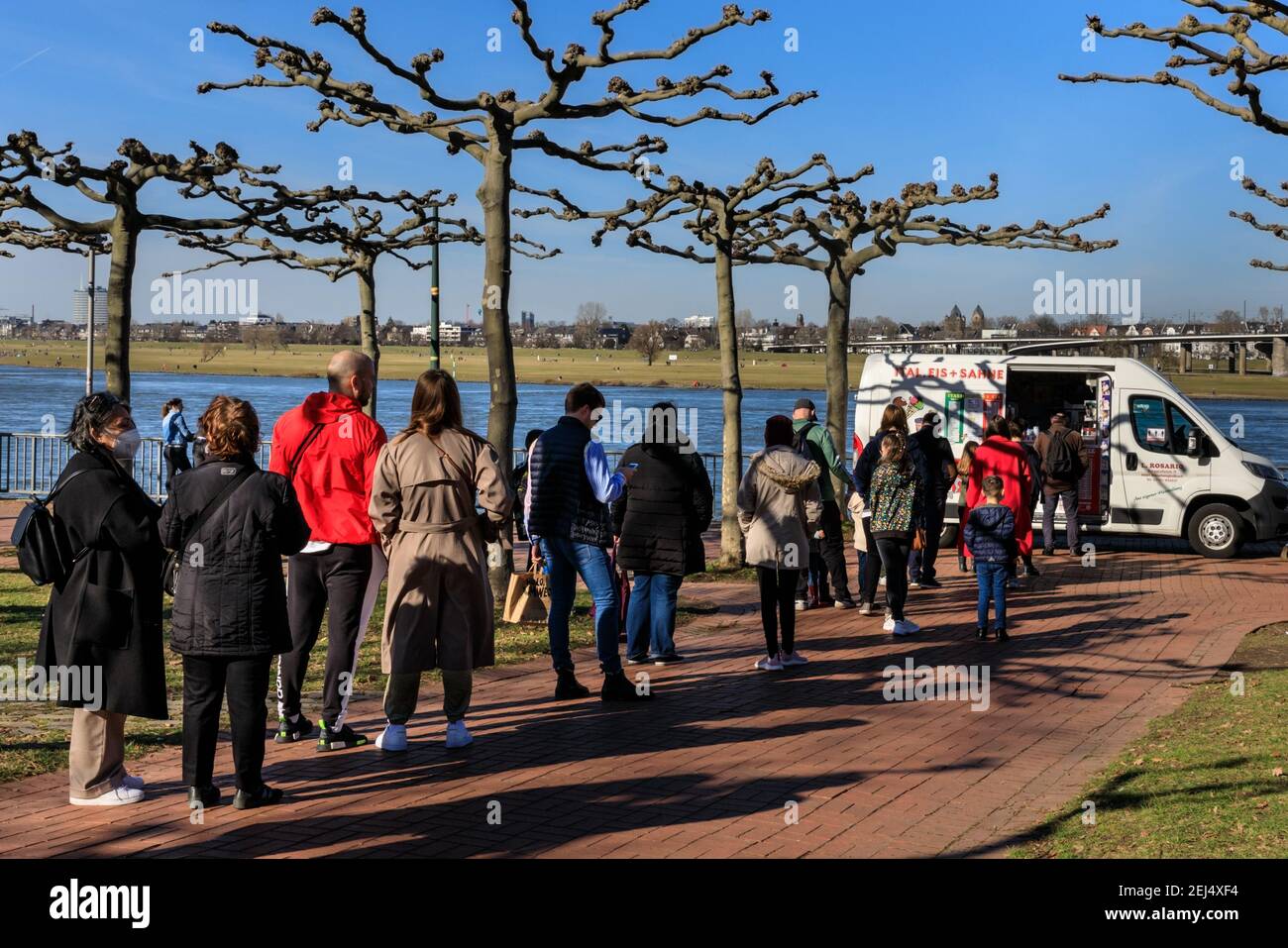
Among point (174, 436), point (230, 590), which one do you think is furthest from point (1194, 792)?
point (174, 436)

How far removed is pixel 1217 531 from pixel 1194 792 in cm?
1296

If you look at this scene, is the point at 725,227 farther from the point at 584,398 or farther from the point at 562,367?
the point at 562,367

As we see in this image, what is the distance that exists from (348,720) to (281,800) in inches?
74.1

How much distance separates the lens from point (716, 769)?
7.39 m

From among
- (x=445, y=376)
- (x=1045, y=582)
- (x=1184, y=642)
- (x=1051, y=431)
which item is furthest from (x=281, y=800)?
(x=1051, y=431)

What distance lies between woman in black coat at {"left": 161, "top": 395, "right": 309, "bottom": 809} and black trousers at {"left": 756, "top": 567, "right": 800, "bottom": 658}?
4628 millimetres

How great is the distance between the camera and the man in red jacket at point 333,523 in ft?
24.7

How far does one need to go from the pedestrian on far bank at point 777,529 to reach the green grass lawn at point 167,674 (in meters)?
1.76

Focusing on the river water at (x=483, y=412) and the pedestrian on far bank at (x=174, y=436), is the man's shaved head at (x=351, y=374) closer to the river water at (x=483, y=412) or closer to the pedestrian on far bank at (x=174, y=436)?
the river water at (x=483, y=412)

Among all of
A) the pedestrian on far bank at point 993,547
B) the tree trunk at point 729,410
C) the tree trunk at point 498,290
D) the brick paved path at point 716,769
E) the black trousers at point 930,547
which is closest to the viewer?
the brick paved path at point 716,769

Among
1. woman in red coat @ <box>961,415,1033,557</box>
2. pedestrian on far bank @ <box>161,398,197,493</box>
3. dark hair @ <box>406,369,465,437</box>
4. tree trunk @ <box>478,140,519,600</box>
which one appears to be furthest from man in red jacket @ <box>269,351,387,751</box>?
pedestrian on far bank @ <box>161,398,197,493</box>

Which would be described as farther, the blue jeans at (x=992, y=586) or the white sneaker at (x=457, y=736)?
the blue jeans at (x=992, y=586)

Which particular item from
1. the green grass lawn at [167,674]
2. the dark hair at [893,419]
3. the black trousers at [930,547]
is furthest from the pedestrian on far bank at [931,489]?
the green grass lawn at [167,674]

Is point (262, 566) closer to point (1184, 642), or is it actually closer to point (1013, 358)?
point (1184, 642)
